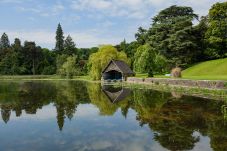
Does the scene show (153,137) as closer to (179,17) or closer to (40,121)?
(40,121)

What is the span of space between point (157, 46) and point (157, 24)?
5.38 m

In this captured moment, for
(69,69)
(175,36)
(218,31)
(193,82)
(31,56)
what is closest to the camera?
(193,82)

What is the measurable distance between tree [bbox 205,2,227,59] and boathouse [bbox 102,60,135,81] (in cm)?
1629

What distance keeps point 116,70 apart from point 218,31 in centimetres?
2003

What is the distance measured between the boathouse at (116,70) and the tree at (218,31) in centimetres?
1629

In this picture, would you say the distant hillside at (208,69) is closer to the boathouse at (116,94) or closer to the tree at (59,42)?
the boathouse at (116,94)

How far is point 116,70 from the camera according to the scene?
58312mm

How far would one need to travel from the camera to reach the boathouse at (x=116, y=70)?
5728 centimetres

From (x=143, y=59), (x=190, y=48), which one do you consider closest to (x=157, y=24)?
(x=190, y=48)

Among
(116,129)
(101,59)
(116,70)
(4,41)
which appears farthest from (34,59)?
(116,129)

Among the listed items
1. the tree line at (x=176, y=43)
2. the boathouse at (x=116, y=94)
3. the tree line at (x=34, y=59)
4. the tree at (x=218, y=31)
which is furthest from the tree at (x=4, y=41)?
the boathouse at (x=116, y=94)

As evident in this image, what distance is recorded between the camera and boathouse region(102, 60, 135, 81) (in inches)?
2255

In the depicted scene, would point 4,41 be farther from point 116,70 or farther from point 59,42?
point 116,70

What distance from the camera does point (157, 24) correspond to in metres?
66.9
